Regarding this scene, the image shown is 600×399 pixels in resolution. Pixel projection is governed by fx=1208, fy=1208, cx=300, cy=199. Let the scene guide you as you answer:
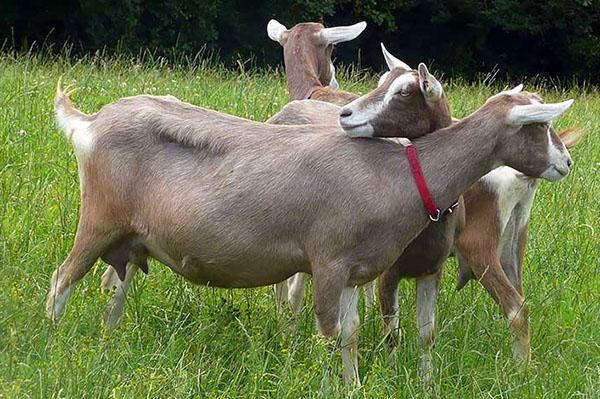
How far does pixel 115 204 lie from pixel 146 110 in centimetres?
46

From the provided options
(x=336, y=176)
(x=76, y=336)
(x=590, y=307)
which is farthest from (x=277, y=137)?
(x=590, y=307)

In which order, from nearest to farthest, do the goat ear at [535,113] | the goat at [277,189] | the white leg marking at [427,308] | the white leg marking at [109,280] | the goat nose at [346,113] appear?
the goat ear at [535,113]
the goat at [277,189]
the goat nose at [346,113]
the white leg marking at [427,308]
the white leg marking at [109,280]

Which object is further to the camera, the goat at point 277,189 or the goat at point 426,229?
the goat at point 426,229

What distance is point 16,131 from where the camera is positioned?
26.4 ft

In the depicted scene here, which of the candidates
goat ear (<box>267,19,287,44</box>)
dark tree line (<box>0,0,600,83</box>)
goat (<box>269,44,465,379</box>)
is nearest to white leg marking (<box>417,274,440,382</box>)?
goat (<box>269,44,465,379</box>)

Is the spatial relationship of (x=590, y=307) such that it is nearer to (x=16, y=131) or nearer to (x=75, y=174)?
(x=75, y=174)

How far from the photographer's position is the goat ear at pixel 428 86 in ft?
16.7

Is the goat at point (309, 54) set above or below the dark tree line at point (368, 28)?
above

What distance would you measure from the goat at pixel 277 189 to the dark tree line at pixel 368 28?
1406 cm

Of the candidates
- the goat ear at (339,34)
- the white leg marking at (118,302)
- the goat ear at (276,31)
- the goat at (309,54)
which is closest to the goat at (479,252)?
the white leg marking at (118,302)

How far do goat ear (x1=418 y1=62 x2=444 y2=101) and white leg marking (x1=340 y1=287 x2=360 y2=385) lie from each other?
35.0 inches

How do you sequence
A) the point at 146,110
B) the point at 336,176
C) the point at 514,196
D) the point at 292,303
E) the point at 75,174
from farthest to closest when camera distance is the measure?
the point at 75,174 < the point at 292,303 < the point at 514,196 < the point at 146,110 < the point at 336,176

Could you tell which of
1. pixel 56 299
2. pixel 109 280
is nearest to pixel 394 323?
pixel 109 280

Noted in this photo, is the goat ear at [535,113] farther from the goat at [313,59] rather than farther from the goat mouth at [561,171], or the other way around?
the goat at [313,59]
